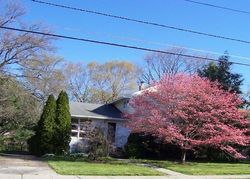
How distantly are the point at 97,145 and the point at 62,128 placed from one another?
423 centimetres

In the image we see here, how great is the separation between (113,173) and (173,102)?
7.74 m

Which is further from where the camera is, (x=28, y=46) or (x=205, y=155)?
(x=28, y=46)

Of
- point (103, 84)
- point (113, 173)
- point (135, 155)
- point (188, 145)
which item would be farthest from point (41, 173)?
point (103, 84)

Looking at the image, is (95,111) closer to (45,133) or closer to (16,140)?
(16,140)

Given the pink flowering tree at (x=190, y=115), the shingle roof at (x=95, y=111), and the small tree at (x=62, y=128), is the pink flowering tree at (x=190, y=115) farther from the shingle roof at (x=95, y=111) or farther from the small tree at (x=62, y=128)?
the shingle roof at (x=95, y=111)

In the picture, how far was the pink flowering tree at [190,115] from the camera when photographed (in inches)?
891

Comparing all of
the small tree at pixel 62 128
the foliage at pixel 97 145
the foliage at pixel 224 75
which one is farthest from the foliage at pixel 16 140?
the foliage at pixel 224 75

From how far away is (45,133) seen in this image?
85.9 ft

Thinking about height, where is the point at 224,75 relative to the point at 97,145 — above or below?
above

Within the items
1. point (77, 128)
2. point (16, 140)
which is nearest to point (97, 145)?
point (77, 128)

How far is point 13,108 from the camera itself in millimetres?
26516

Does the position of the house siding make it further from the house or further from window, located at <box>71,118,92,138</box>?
window, located at <box>71,118,92,138</box>

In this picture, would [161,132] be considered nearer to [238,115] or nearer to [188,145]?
[188,145]

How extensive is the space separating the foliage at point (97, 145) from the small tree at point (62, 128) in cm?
365
